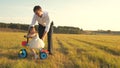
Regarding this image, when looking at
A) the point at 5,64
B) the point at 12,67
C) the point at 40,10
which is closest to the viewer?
the point at 12,67

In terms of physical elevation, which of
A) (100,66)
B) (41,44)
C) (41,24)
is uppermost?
(41,24)

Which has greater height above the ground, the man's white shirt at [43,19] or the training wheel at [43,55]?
the man's white shirt at [43,19]

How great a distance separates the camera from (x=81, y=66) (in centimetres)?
719

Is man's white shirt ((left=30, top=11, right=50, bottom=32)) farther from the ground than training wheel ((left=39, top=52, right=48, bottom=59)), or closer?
farther from the ground

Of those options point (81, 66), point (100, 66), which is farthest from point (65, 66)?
point (100, 66)

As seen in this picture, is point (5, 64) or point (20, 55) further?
point (20, 55)

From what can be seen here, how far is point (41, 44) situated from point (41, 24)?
1.02m

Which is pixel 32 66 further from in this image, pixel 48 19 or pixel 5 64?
pixel 48 19

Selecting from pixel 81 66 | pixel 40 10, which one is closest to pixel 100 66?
pixel 81 66

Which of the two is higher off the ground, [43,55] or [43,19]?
[43,19]

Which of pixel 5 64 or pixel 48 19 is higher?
pixel 48 19

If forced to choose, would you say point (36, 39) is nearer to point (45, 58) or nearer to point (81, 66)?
point (45, 58)

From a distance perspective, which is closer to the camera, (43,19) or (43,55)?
(43,55)

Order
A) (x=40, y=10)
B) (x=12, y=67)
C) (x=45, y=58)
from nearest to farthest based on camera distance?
(x=12, y=67), (x=40, y=10), (x=45, y=58)
